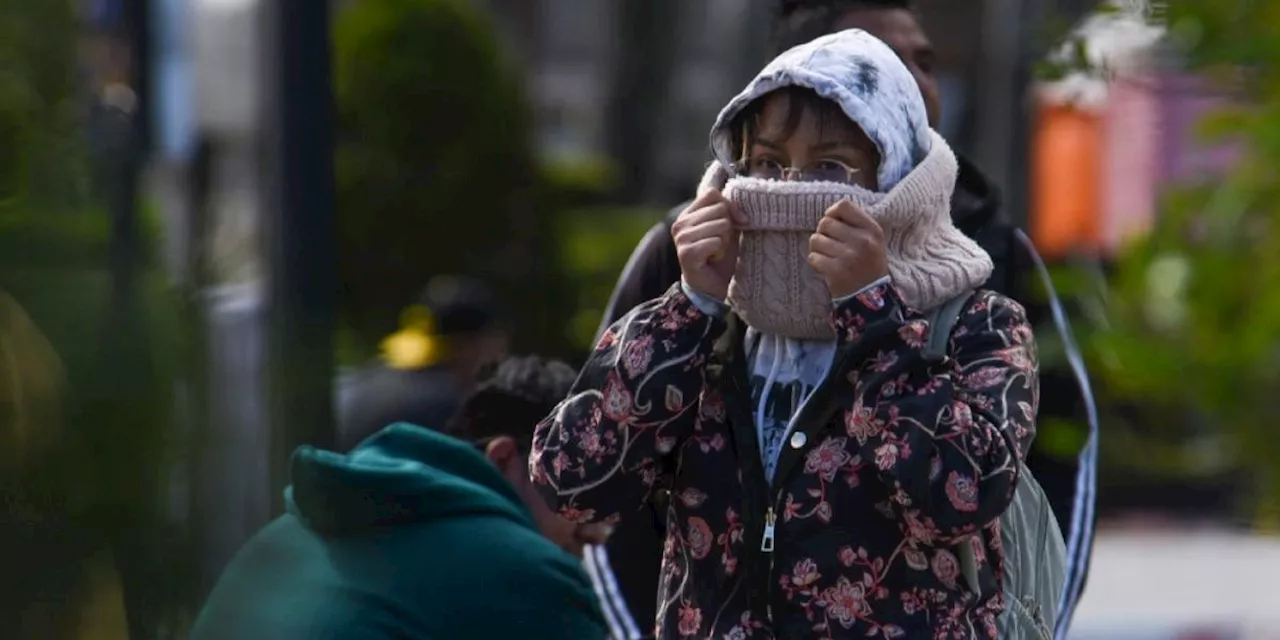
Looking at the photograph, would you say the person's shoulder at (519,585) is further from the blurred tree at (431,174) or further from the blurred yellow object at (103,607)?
the blurred tree at (431,174)

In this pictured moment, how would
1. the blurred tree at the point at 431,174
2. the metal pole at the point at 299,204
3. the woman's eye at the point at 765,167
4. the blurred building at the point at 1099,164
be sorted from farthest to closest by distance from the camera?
the blurred tree at the point at 431,174 → the blurred building at the point at 1099,164 → the metal pole at the point at 299,204 → the woman's eye at the point at 765,167

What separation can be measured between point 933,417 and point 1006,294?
851mm

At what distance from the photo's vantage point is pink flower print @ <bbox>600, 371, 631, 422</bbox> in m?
2.34

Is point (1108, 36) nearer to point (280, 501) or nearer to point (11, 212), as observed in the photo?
point (280, 501)

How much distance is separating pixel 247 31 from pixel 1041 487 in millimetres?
9779

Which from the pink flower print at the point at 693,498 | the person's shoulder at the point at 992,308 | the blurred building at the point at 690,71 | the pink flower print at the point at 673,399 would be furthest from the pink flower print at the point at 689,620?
the blurred building at the point at 690,71

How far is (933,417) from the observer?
2203 millimetres

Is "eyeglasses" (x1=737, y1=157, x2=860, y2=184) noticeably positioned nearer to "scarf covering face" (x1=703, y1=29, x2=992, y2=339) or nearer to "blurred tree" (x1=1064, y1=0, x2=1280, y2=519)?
"scarf covering face" (x1=703, y1=29, x2=992, y2=339)

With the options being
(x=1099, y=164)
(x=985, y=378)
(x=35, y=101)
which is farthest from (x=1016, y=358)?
(x=1099, y=164)

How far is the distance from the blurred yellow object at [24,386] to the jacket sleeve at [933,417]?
1334mm

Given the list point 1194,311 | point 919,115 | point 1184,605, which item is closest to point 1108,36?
point 1194,311

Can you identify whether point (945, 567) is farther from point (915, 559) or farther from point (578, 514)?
point (578, 514)

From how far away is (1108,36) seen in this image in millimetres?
4703

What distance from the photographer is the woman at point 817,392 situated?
224 cm
